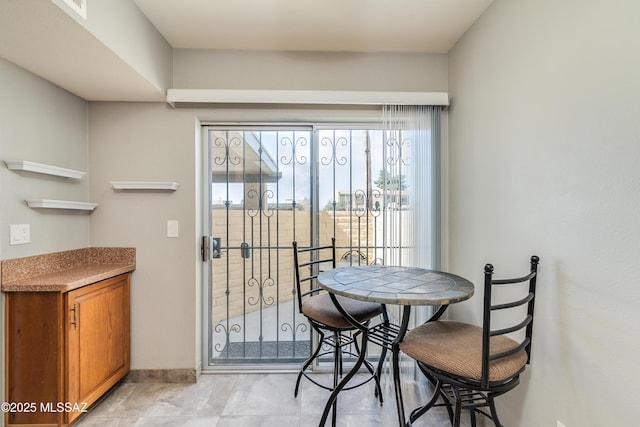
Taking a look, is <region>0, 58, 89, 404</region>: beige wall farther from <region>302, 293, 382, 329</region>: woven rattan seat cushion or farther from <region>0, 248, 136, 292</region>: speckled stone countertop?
<region>302, 293, 382, 329</region>: woven rattan seat cushion

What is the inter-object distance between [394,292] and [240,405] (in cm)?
138

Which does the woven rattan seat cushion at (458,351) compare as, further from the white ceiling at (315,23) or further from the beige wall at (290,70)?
the white ceiling at (315,23)

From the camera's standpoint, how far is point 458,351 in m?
1.28

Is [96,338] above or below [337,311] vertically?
below

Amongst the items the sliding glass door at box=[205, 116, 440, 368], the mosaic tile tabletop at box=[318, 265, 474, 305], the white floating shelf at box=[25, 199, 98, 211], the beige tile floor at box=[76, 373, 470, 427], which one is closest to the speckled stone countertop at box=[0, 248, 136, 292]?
the white floating shelf at box=[25, 199, 98, 211]

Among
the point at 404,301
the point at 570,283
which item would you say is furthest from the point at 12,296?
the point at 570,283

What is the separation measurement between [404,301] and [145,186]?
1.99 m

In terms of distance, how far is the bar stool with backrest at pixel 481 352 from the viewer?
3.77 feet

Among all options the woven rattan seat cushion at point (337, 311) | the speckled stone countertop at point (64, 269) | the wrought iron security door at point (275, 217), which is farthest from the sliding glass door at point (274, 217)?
the speckled stone countertop at point (64, 269)

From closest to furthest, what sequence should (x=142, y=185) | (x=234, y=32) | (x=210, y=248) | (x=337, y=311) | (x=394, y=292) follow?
(x=394, y=292) → (x=337, y=311) → (x=234, y=32) → (x=142, y=185) → (x=210, y=248)

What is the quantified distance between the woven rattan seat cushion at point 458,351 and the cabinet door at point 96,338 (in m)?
1.86

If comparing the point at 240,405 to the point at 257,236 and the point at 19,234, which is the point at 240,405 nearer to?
the point at 257,236

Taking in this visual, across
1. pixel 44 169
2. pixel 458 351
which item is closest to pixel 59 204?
pixel 44 169

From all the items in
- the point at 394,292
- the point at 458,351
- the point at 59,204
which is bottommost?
the point at 458,351
